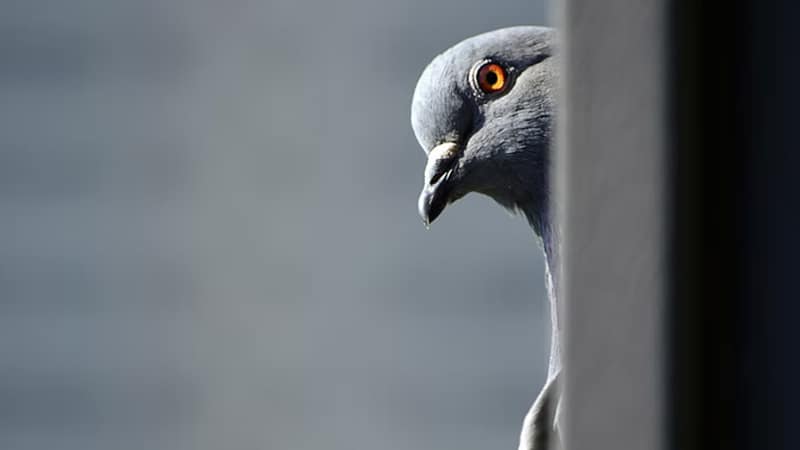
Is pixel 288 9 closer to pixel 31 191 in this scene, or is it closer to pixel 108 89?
pixel 108 89

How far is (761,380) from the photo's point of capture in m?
0.60

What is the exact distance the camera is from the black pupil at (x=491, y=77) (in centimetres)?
233

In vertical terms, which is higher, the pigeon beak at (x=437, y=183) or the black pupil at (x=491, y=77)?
the black pupil at (x=491, y=77)

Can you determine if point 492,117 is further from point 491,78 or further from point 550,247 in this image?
point 550,247

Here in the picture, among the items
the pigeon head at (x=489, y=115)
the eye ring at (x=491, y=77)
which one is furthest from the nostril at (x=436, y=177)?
the eye ring at (x=491, y=77)

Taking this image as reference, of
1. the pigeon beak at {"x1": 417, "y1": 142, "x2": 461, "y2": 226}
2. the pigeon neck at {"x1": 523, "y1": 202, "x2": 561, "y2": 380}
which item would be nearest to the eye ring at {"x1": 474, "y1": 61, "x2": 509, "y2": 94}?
the pigeon beak at {"x1": 417, "y1": 142, "x2": 461, "y2": 226}

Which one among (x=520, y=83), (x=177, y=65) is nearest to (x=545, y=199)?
(x=520, y=83)

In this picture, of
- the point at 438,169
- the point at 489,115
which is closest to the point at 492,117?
the point at 489,115

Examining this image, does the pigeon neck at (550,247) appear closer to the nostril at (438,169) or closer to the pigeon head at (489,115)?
the pigeon head at (489,115)

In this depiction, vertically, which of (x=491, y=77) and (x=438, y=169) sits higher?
(x=491, y=77)

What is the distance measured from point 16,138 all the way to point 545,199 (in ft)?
18.3

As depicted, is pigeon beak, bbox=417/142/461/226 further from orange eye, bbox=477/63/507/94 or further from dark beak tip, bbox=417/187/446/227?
orange eye, bbox=477/63/507/94

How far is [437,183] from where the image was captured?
2334 mm

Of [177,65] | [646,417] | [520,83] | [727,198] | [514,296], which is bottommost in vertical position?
[514,296]
